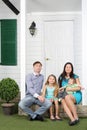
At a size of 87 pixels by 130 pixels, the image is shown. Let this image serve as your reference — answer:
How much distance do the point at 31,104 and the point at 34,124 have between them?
0.53m

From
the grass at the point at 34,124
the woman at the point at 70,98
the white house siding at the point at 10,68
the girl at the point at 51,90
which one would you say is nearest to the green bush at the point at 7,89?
the grass at the point at 34,124

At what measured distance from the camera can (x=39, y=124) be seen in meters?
5.75

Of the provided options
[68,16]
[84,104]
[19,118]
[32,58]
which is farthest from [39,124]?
[68,16]

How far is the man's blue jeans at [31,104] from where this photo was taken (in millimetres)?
6039

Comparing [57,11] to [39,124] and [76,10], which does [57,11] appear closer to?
[76,10]

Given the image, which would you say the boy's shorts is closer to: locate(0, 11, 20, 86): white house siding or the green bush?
the green bush

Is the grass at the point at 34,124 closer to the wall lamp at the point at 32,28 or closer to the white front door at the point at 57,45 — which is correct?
the white front door at the point at 57,45

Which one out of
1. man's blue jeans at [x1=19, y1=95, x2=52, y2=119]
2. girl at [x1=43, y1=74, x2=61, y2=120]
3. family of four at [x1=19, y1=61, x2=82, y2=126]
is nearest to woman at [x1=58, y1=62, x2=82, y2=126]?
family of four at [x1=19, y1=61, x2=82, y2=126]

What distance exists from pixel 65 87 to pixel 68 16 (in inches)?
113

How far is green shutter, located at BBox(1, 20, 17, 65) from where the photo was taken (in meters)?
8.62

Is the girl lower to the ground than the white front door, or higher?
lower

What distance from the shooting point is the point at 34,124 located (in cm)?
576

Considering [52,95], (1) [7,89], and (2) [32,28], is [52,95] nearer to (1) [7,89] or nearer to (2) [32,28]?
(1) [7,89]

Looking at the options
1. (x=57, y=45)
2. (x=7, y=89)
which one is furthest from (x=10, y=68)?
(x=7, y=89)
